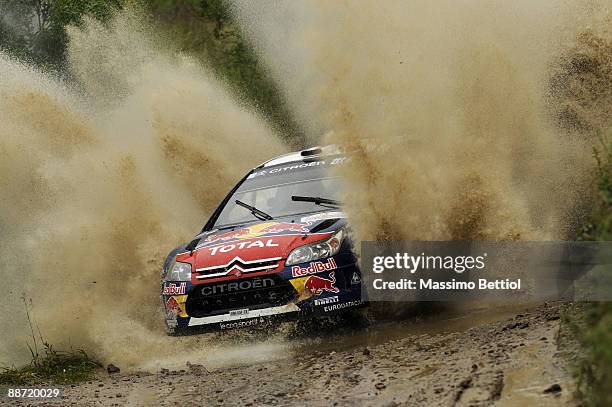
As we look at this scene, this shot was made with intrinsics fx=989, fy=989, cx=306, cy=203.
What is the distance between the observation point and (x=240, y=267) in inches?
320

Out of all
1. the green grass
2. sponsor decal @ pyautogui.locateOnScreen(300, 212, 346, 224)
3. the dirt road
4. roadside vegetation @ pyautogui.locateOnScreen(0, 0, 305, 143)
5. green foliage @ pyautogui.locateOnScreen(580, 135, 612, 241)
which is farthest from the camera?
roadside vegetation @ pyautogui.locateOnScreen(0, 0, 305, 143)

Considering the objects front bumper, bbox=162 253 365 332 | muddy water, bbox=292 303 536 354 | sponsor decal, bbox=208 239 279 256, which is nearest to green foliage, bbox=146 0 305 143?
sponsor decal, bbox=208 239 279 256

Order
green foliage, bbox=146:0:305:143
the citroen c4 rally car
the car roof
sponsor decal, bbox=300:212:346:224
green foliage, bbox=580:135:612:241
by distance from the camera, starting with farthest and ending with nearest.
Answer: green foliage, bbox=146:0:305:143 < the car roof < sponsor decal, bbox=300:212:346:224 < the citroen c4 rally car < green foliage, bbox=580:135:612:241

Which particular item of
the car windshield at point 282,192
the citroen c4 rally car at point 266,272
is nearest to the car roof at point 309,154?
the car windshield at point 282,192

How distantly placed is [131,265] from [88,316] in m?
1.00

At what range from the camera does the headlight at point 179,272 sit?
332 inches

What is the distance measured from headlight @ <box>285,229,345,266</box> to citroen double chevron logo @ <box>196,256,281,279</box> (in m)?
0.13

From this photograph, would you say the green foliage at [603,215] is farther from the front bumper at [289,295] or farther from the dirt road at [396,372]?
the front bumper at [289,295]

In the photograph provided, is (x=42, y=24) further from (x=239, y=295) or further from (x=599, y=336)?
(x=599, y=336)

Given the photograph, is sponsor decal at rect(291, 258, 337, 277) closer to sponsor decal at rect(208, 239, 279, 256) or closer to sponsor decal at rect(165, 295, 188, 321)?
sponsor decal at rect(208, 239, 279, 256)

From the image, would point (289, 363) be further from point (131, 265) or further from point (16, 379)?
point (131, 265)

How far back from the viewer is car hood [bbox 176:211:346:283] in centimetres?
812

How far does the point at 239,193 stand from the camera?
32.3 ft

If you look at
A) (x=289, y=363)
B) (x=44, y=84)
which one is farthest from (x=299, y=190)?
(x=44, y=84)
